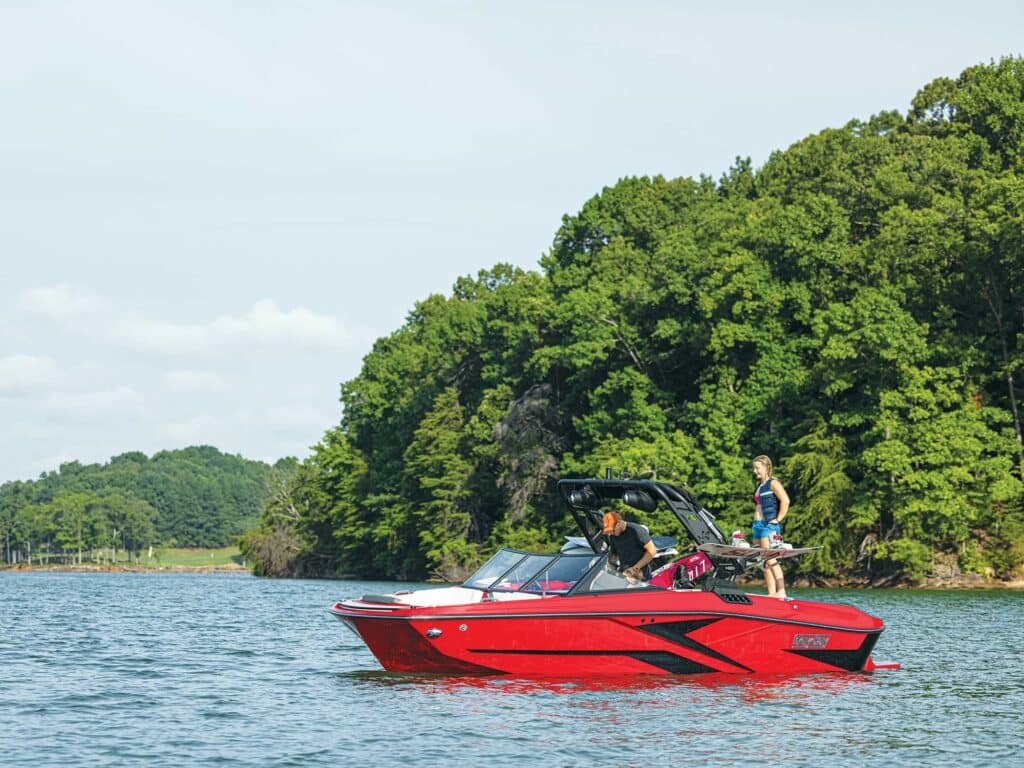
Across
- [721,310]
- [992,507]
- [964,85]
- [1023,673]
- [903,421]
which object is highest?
[964,85]

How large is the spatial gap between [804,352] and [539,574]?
123 ft

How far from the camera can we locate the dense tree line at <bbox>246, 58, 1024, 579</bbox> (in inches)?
1909

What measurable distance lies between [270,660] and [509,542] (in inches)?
1623

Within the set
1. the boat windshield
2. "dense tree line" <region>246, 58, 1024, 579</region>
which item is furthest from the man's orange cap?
"dense tree line" <region>246, 58, 1024, 579</region>

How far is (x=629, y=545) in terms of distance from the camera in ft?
62.6

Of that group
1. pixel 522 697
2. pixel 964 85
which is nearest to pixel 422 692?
pixel 522 697

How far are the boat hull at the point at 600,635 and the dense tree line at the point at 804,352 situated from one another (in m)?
29.6

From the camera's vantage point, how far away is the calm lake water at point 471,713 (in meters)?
13.7

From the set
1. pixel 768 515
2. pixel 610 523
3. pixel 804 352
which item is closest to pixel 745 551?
pixel 768 515

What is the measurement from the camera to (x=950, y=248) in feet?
162

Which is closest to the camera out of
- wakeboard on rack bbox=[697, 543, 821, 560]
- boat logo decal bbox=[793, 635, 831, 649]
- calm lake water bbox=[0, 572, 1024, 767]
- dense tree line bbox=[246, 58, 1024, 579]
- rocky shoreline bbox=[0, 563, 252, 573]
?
calm lake water bbox=[0, 572, 1024, 767]

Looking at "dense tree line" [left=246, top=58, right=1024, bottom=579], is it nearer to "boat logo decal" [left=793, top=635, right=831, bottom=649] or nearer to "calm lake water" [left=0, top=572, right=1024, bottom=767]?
"calm lake water" [left=0, top=572, right=1024, bottom=767]

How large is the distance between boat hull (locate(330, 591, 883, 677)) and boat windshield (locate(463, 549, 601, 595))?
528 millimetres

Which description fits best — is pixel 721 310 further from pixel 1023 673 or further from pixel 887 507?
pixel 1023 673
